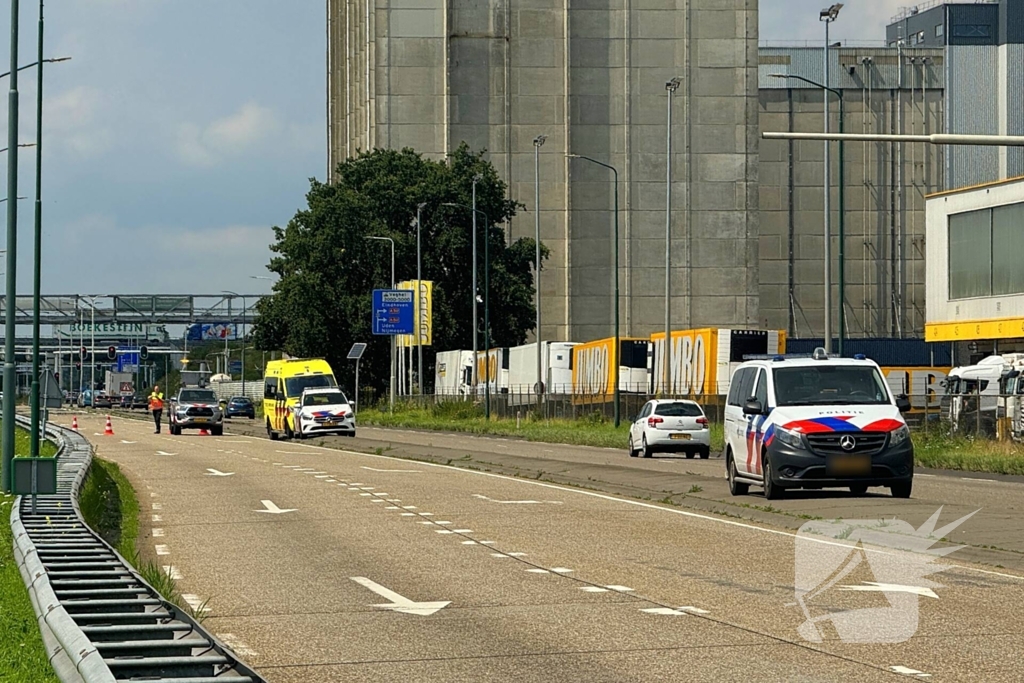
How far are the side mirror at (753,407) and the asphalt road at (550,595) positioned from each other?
5.35ft

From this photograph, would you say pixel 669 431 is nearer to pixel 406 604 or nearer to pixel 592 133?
pixel 406 604

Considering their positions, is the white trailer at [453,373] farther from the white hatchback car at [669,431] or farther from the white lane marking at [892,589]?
the white lane marking at [892,589]

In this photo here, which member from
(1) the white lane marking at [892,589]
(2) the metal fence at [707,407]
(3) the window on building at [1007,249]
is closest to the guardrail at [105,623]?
(1) the white lane marking at [892,589]

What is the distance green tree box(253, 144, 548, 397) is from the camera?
9162 cm

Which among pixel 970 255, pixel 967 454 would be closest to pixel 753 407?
pixel 967 454

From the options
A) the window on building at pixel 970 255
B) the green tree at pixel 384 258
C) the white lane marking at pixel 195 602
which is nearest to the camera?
the white lane marking at pixel 195 602

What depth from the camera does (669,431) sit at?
1661 inches

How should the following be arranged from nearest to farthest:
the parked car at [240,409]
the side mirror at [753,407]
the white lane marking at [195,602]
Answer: the white lane marking at [195,602]
the side mirror at [753,407]
the parked car at [240,409]

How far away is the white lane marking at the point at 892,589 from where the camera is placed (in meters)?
12.9

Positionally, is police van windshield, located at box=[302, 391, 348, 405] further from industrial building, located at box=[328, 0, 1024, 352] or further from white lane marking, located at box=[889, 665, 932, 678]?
white lane marking, located at box=[889, 665, 932, 678]

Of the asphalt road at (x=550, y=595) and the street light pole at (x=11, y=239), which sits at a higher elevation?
the street light pole at (x=11, y=239)

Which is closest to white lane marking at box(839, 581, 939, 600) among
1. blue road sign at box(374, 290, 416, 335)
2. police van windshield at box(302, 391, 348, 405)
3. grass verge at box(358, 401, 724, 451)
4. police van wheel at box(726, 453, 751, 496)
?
police van wheel at box(726, 453, 751, 496)

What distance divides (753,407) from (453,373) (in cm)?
6745

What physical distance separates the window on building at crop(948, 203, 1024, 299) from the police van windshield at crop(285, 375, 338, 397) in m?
26.1
